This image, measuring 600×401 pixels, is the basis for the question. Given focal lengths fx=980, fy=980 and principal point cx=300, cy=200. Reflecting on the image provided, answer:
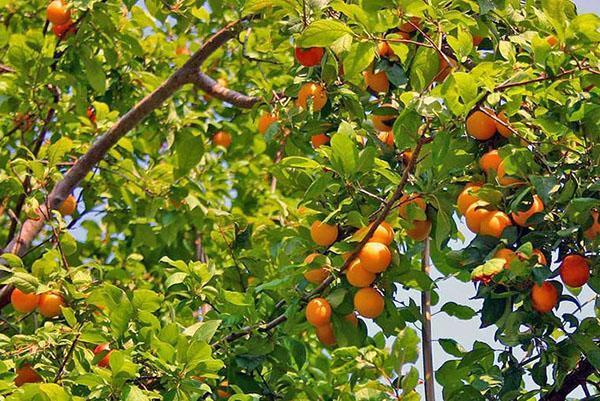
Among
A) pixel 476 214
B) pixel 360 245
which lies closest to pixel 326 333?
pixel 360 245

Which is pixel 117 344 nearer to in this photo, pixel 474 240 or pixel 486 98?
pixel 474 240

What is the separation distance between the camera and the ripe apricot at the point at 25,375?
316 centimetres

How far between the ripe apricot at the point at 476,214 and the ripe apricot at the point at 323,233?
0.41m

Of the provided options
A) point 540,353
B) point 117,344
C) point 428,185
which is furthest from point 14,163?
point 540,353

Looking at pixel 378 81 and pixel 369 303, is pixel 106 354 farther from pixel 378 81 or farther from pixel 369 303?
pixel 378 81

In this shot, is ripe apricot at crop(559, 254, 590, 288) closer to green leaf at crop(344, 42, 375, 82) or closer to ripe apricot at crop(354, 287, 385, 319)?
ripe apricot at crop(354, 287, 385, 319)

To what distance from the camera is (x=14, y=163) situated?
3.71 m

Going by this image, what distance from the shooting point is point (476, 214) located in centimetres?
258

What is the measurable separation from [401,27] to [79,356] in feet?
4.63

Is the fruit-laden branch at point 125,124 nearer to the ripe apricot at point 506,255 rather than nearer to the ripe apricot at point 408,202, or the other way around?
the ripe apricot at point 408,202

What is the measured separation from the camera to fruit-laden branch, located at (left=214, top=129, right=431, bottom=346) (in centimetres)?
250

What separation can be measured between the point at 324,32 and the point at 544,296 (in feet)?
2.84

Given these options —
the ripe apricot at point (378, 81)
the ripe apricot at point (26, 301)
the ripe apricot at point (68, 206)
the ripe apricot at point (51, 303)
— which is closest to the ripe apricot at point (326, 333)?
the ripe apricot at point (378, 81)

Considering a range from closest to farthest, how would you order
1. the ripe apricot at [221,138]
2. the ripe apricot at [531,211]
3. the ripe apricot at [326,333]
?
1. the ripe apricot at [531,211]
2. the ripe apricot at [326,333]
3. the ripe apricot at [221,138]
